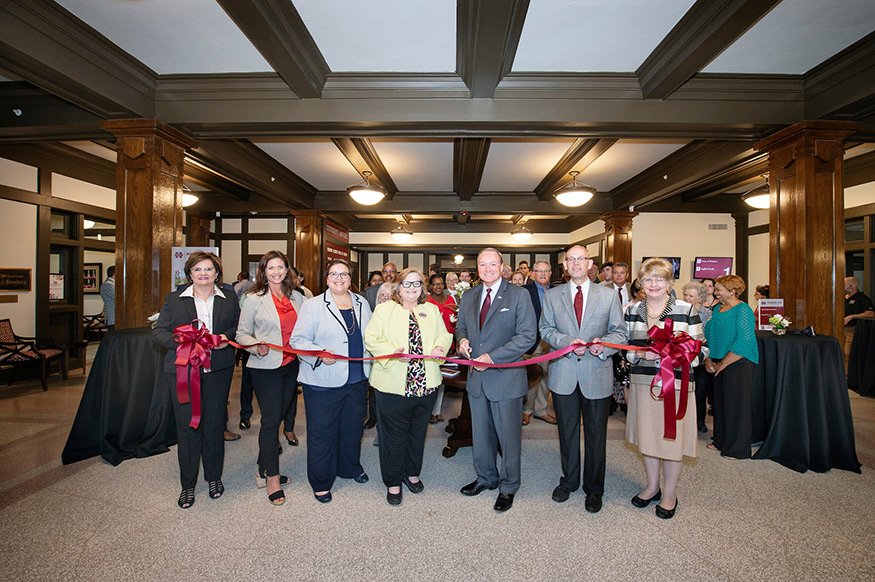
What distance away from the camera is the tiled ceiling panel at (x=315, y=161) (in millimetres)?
6395

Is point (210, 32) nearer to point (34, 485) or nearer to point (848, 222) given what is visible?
point (34, 485)

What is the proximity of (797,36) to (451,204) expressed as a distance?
6779mm

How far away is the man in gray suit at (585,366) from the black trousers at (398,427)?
0.93m

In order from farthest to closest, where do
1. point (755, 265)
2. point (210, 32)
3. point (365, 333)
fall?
1. point (755, 265)
2. point (210, 32)
3. point (365, 333)

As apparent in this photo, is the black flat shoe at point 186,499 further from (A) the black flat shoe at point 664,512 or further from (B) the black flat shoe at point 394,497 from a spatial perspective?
(A) the black flat shoe at point 664,512

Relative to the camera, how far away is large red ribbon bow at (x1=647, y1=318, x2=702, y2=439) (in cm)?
242

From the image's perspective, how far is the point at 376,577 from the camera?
2145 millimetres

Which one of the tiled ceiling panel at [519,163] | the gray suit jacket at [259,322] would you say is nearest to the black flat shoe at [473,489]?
the gray suit jacket at [259,322]

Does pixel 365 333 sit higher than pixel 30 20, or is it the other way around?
pixel 30 20

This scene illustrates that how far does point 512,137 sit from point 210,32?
10.6 ft

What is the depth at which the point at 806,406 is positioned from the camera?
359cm

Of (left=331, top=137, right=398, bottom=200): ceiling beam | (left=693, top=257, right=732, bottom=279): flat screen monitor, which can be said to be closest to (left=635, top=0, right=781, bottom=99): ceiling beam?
(left=331, top=137, right=398, bottom=200): ceiling beam

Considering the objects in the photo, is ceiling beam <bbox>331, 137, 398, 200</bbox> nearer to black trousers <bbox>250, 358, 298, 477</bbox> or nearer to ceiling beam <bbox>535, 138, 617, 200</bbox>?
ceiling beam <bbox>535, 138, 617, 200</bbox>

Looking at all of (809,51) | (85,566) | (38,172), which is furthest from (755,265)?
(38,172)
